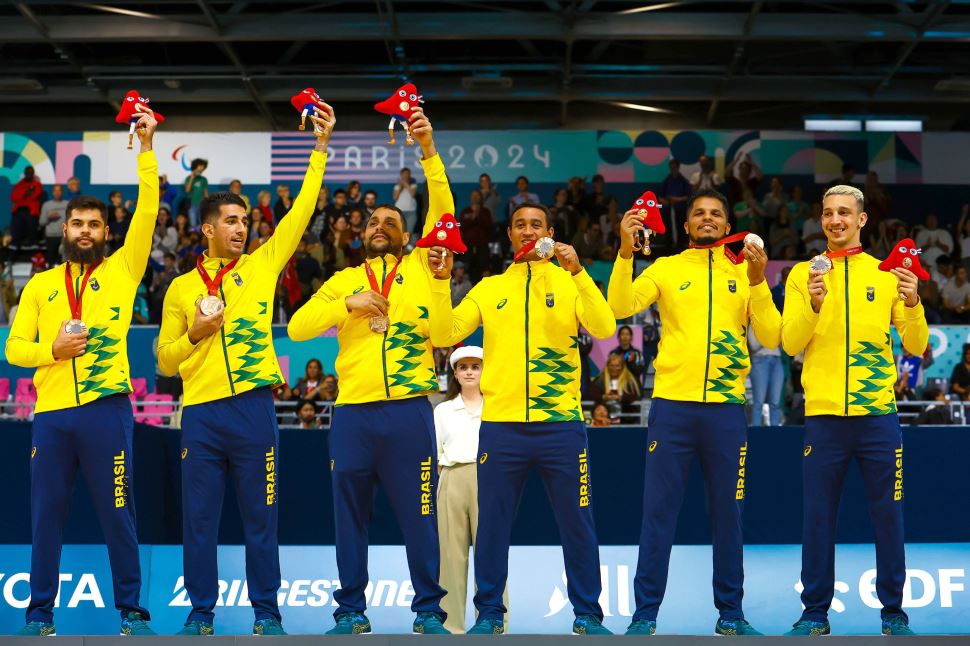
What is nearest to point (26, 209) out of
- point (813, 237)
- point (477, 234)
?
point (477, 234)

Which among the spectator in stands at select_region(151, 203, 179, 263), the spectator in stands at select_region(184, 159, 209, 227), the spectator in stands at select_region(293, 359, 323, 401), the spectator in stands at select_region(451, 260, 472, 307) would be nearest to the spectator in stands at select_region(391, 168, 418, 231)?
the spectator in stands at select_region(451, 260, 472, 307)

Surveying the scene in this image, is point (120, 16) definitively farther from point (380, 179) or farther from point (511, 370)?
point (511, 370)

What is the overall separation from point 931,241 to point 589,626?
38.6ft

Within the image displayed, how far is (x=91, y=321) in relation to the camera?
5.62 metres

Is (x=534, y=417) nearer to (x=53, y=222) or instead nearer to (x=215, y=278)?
(x=215, y=278)

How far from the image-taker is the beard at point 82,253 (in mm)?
5730

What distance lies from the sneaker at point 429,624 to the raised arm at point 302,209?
176 cm

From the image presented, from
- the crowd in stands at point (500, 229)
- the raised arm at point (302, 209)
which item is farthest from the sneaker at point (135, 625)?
the crowd in stands at point (500, 229)

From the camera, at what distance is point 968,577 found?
24.7 ft

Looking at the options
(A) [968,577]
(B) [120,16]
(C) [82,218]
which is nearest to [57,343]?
(C) [82,218]

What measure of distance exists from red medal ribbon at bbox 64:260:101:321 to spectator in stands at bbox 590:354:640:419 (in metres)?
6.33

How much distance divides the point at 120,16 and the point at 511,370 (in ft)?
38.6

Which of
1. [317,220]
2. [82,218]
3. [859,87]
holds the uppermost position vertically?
[859,87]

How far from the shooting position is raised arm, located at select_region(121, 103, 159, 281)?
18.6ft
